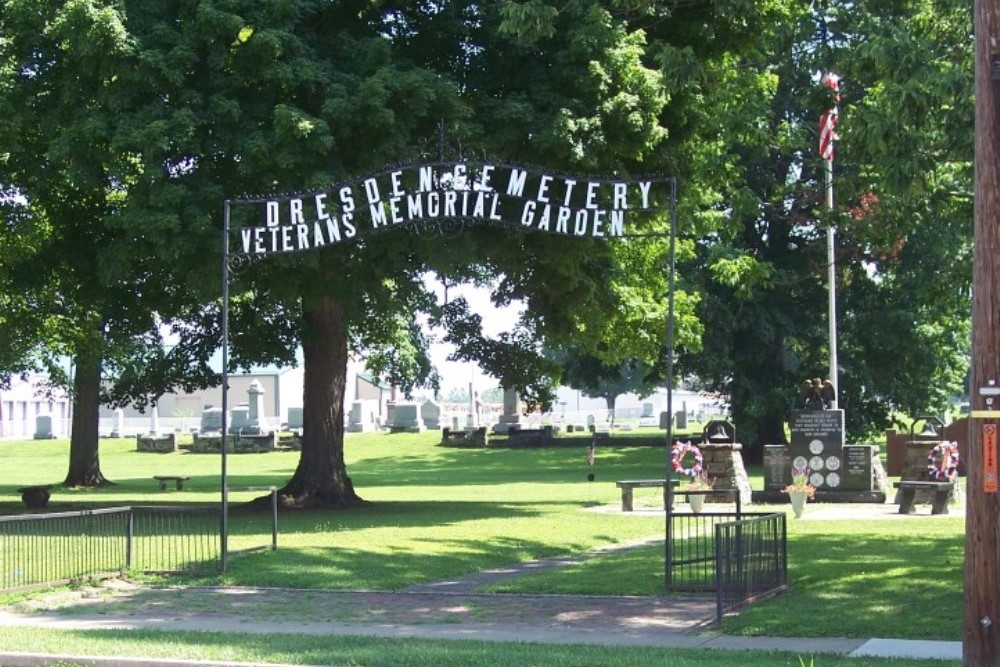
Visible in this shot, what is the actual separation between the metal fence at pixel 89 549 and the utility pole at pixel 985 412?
1042 centimetres

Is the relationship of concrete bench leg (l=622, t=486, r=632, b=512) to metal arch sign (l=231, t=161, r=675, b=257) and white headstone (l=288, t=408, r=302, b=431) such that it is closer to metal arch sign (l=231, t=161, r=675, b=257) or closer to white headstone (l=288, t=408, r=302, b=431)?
metal arch sign (l=231, t=161, r=675, b=257)

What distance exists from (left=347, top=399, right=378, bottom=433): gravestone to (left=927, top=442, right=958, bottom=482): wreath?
52412 mm

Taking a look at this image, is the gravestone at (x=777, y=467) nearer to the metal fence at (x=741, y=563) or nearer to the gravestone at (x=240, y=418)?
the metal fence at (x=741, y=563)

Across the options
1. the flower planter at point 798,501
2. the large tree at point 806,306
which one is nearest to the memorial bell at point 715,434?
the large tree at point 806,306

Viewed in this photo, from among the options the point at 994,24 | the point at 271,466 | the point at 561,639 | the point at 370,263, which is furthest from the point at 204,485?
the point at 994,24

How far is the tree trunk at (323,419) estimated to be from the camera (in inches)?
1150

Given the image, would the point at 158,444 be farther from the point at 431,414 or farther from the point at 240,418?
the point at 431,414

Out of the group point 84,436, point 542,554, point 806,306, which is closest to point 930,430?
point 806,306

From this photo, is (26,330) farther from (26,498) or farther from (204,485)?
(204,485)

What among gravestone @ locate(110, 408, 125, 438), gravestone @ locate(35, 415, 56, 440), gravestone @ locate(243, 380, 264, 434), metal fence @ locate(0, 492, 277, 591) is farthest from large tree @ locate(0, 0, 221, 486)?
gravestone @ locate(110, 408, 125, 438)

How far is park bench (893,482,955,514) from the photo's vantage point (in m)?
28.1

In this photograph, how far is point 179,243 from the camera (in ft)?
74.6

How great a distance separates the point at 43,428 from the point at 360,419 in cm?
1865

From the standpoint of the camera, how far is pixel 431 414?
87938mm
